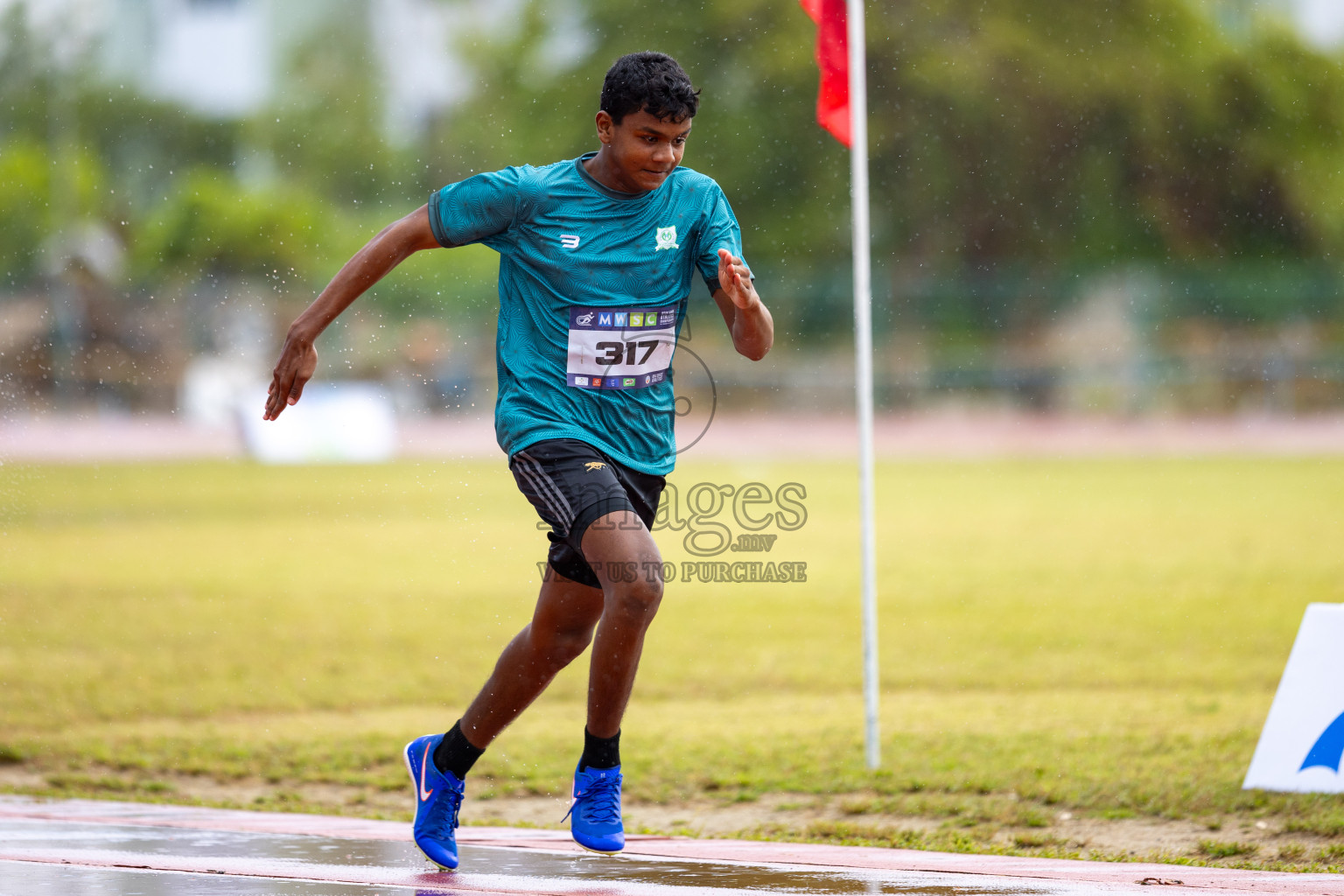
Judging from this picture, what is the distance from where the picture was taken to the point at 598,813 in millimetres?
4000

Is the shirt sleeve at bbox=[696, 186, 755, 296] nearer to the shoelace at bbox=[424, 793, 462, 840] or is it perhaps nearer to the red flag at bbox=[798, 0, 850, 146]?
the shoelace at bbox=[424, 793, 462, 840]

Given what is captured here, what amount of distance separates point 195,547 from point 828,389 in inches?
775

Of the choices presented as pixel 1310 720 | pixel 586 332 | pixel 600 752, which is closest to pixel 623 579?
pixel 600 752

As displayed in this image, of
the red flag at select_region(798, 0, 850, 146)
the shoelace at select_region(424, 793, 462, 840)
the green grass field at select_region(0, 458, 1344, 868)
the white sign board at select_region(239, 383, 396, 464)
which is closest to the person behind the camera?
the shoelace at select_region(424, 793, 462, 840)

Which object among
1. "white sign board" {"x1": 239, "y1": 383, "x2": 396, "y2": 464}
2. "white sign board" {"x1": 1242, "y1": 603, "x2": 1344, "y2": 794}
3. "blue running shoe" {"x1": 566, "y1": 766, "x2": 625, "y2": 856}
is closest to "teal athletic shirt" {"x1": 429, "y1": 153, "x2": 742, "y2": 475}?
"blue running shoe" {"x1": 566, "y1": 766, "x2": 625, "y2": 856}

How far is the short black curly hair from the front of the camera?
3.85 metres

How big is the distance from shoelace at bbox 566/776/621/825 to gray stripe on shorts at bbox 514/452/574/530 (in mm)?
729

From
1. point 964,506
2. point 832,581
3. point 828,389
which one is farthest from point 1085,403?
point 832,581

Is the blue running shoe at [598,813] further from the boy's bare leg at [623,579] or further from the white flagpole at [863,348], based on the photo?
the white flagpole at [863,348]

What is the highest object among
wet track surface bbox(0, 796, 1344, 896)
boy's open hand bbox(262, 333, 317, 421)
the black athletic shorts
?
boy's open hand bbox(262, 333, 317, 421)

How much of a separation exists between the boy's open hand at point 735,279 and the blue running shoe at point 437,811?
1508mm

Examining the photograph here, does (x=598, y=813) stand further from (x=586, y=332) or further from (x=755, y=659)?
(x=755, y=659)

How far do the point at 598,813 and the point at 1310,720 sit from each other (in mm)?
2467

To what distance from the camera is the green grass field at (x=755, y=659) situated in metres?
5.51
